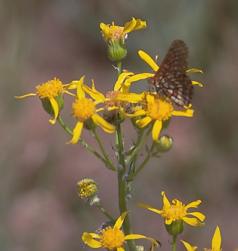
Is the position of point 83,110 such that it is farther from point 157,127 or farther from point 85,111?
point 157,127

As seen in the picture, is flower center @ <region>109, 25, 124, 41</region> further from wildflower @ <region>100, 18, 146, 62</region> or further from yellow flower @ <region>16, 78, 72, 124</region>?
yellow flower @ <region>16, 78, 72, 124</region>

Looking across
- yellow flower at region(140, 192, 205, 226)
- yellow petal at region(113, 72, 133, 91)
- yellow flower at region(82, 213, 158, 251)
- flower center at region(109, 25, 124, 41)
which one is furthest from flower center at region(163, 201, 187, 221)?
flower center at region(109, 25, 124, 41)

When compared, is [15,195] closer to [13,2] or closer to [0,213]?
[0,213]

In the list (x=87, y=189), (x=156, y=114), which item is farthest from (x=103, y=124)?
(x=87, y=189)

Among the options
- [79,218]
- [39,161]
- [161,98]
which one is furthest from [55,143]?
[161,98]

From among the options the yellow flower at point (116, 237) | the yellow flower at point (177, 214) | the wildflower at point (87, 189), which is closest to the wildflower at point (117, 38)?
the wildflower at point (87, 189)
